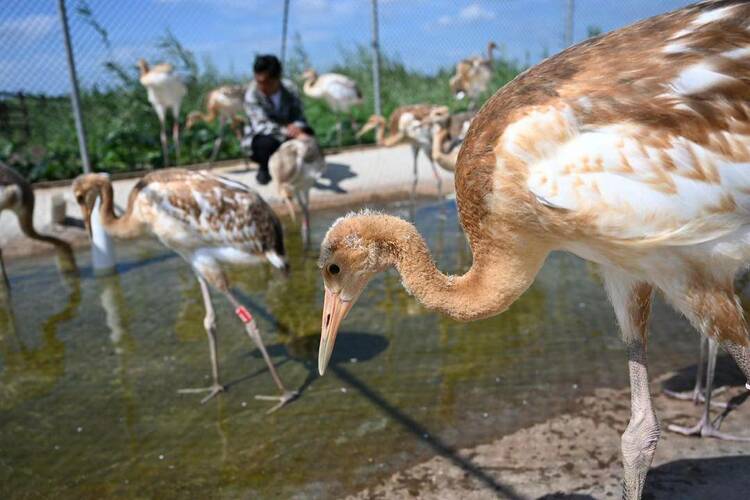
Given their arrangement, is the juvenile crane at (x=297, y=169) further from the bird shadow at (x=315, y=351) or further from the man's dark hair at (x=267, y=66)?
the bird shadow at (x=315, y=351)

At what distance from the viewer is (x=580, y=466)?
3547 millimetres

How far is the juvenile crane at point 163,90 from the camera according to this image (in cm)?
1163

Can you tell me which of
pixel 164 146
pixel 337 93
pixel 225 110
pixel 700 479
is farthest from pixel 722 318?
pixel 337 93

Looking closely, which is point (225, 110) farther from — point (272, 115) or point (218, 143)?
point (272, 115)

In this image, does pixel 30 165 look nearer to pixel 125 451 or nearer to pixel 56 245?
pixel 56 245

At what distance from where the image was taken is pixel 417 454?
380 cm

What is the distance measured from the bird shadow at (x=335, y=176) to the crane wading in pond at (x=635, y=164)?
7.86m

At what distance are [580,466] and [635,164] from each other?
1859 mm

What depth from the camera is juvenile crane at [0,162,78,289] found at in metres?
7.56

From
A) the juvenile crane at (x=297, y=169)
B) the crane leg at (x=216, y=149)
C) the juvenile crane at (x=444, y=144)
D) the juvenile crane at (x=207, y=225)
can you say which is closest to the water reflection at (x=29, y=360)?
the juvenile crane at (x=207, y=225)

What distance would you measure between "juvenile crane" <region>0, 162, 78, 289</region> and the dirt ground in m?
5.54

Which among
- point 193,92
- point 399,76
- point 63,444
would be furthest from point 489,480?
point 399,76

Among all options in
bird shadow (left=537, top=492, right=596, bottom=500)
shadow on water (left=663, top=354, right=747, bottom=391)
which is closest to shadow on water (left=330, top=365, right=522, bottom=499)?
bird shadow (left=537, top=492, right=596, bottom=500)

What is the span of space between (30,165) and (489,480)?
9022mm
